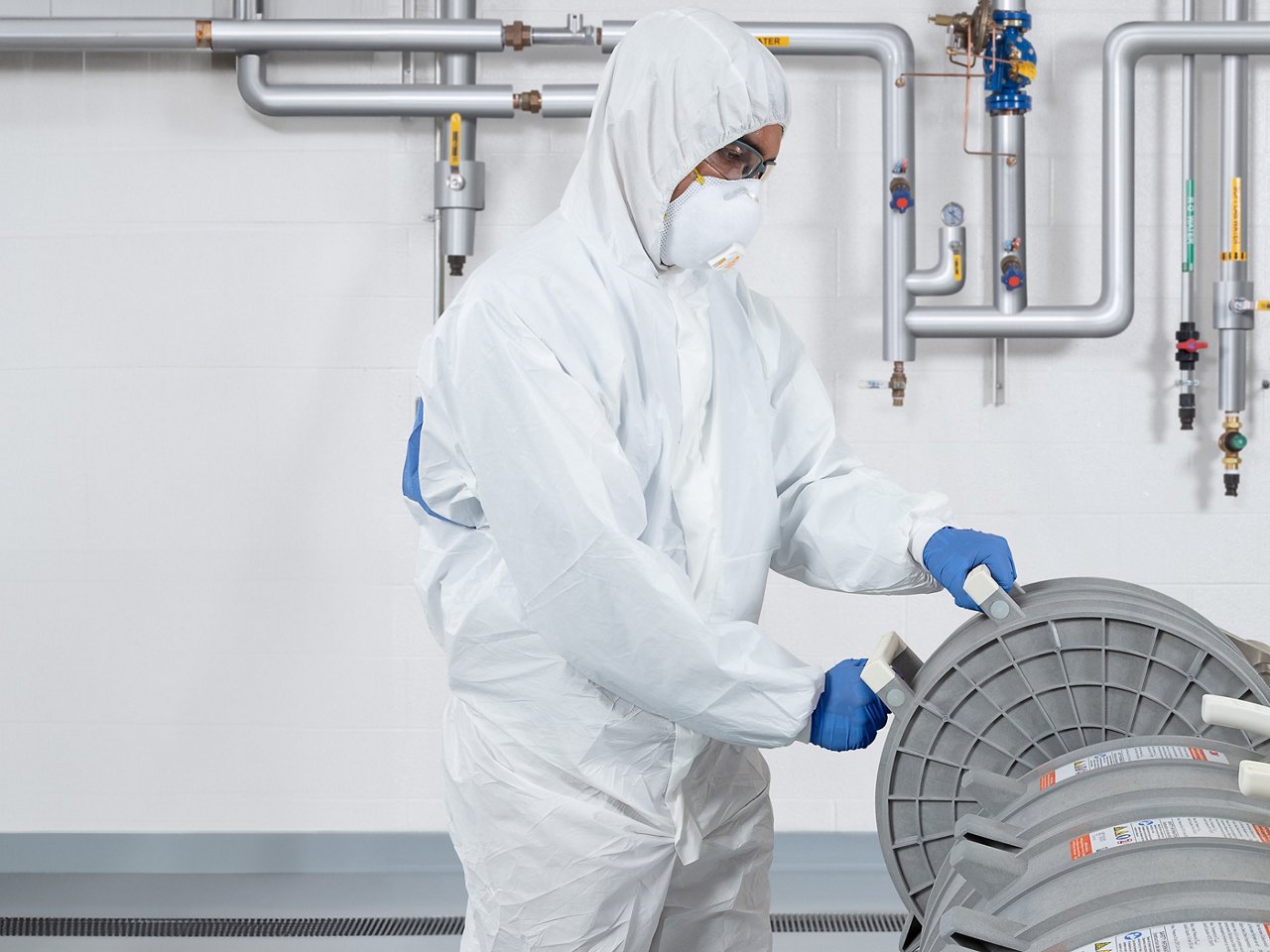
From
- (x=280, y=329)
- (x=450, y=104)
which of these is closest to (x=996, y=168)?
(x=450, y=104)

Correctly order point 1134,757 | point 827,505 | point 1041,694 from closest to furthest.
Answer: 1. point 1134,757
2. point 1041,694
3. point 827,505

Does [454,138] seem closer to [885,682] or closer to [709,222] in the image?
[709,222]

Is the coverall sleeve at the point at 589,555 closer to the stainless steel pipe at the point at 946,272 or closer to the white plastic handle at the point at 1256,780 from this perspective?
the white plastic handle at the point at 1256,780

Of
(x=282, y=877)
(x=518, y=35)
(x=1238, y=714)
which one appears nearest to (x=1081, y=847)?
(x=1238, y=714)

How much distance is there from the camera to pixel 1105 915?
0.66 metres

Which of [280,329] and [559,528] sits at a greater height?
[280,329]

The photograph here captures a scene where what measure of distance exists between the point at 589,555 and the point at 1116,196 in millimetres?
1551

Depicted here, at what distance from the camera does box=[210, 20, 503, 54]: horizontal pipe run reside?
210 centimetres

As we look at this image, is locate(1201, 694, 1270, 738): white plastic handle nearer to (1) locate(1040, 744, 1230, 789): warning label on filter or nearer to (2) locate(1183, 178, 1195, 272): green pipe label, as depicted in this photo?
(1) locate(1040, 744, 1230, 789): warning label on filter

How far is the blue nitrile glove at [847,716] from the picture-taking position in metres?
1.05

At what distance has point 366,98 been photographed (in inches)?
84.1

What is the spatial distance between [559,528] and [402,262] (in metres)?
1.41

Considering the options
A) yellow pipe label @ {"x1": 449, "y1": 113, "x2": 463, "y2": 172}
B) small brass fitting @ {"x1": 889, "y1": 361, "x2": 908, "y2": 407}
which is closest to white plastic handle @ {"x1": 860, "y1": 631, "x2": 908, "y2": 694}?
small brass fitting @ {"x1": 889, "y1": 361, "x2": 908, "y2": 407}

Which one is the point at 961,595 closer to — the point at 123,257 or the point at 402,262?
the point at 402,262
